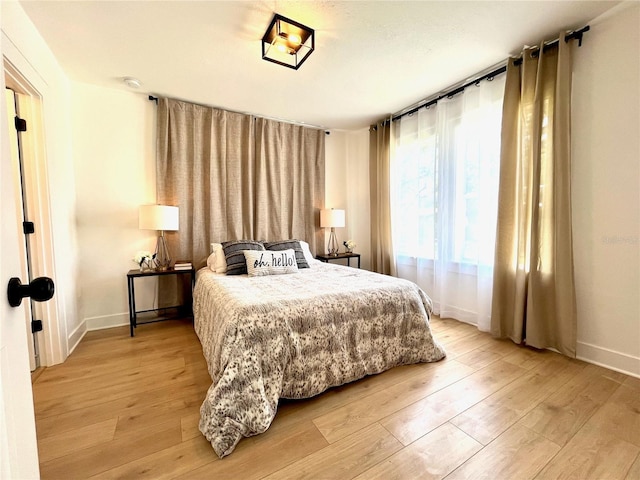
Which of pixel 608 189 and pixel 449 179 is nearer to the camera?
pixel 608 189

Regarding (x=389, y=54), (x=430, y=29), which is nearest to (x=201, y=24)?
(x=389, y=54)

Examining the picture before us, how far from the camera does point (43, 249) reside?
Result: 214 centimetres

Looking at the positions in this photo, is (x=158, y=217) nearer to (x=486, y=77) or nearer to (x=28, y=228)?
(x=28, y=228)

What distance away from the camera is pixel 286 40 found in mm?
2045

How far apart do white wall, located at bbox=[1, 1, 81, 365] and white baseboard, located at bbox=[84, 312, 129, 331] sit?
0.24 m

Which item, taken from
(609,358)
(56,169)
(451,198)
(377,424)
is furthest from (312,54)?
(609,358)

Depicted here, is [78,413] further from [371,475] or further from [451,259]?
[451,259]

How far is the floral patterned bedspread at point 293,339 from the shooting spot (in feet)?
4.79

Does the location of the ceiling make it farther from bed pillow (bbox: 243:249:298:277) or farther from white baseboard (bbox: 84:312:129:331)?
white baseboard (bbox: 84:312:129:331)

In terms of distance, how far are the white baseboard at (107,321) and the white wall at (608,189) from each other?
4.33 meters

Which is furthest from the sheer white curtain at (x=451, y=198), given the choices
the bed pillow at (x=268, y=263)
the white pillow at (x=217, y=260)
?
the white pillow at (x=217, y=260)

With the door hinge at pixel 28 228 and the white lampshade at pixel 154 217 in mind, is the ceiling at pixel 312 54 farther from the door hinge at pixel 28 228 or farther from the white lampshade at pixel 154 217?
the door hinge at pixel 28 228

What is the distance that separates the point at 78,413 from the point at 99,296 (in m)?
1.67

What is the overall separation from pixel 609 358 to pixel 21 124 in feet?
15.5
